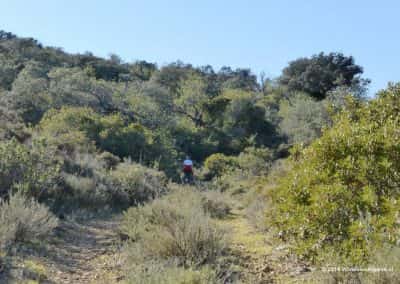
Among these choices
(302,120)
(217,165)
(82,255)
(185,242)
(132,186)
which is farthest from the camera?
(302,120)

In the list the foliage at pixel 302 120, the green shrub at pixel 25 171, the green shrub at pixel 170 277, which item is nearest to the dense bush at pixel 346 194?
the green shrub at pixel 170 277

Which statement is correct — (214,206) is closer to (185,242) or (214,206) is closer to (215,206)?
(215,206)

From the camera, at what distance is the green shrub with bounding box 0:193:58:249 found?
5.44 meters

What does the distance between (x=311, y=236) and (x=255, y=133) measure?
31.1m

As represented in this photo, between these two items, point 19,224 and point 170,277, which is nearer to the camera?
point 170,277

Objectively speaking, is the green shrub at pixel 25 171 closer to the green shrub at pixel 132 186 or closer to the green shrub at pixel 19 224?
the green shrub at pixel 19 224

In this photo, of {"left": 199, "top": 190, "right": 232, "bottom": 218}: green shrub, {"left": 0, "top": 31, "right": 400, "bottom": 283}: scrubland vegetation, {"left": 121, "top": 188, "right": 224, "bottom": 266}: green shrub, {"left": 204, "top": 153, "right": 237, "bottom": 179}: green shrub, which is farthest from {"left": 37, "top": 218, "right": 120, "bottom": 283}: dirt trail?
{"left": 204, "top": 153, "right": 237, "bottom": 179}: green shrub

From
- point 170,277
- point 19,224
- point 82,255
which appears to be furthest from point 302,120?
point 170,277

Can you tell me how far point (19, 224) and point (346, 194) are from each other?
4.02 metres

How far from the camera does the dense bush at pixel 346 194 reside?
439 cm

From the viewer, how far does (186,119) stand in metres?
35.2

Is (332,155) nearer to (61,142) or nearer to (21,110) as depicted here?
(61,142)

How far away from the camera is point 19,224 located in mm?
5812

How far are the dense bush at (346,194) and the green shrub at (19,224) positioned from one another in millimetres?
3193
